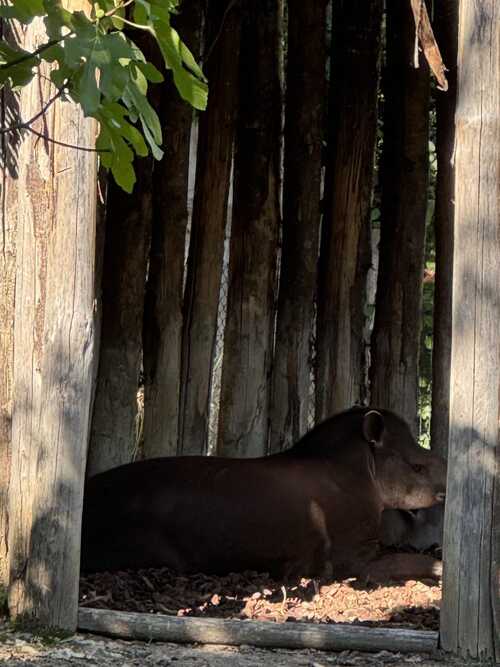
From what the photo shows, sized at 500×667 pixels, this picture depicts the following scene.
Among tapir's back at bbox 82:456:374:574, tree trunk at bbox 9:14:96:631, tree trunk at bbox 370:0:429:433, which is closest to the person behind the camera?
tree trunk at bbox 9:14:96:631

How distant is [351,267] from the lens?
9.08 meters

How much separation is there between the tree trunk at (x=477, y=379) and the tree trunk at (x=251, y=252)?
3.45 m

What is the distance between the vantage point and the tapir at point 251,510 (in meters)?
7.05

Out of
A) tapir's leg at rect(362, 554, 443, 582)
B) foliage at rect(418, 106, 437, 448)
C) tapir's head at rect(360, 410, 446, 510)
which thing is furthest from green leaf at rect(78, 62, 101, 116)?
foliage at rect(418, 106, 437, 448)

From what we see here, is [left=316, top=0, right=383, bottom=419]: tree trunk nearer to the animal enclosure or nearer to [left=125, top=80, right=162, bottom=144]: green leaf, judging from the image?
the animal enclosure

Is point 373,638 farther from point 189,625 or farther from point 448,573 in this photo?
point 189,625

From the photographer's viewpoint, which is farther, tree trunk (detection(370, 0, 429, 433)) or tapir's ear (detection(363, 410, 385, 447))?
tree trunk (detection(370, 0, 429, 433))

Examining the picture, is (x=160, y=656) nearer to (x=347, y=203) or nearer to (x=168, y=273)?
(x=168, y=273)

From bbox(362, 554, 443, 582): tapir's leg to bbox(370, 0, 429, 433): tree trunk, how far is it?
1.73 metres

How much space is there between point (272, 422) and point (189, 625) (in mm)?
3456

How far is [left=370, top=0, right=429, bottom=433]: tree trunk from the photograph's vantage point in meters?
9.12

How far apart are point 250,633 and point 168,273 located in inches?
135

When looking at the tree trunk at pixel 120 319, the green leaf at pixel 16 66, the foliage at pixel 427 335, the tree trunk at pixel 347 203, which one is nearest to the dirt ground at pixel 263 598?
the tree trunk at pixel 120 319

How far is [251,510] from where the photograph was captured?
722 cm
